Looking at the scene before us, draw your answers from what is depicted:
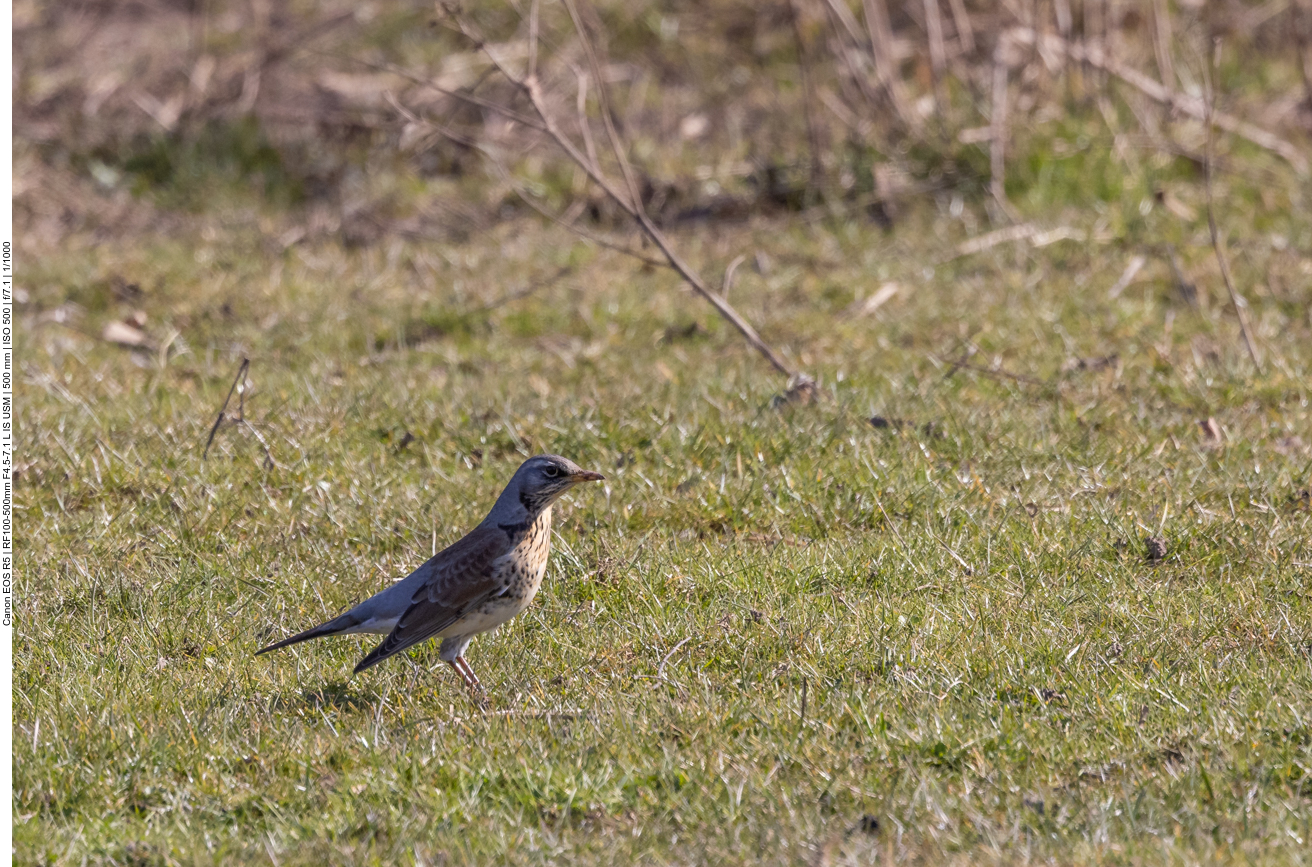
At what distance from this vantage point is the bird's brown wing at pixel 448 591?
5.22 m

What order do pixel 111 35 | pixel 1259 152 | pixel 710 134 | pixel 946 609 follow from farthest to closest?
pixel 111 35 < pixel 710 134 < pixel 1259 152 < pixel 946 609

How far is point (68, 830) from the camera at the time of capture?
4.39 m

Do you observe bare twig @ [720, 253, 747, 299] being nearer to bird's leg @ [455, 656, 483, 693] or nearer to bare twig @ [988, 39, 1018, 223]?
bare twig @ [988, 39, 1018, 223]

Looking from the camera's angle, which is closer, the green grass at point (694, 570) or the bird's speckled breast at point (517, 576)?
the green grass at point (694, 570)

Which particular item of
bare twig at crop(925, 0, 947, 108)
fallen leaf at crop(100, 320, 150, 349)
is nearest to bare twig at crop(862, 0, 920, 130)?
bare twig at crop(925, 0, 947, 108)

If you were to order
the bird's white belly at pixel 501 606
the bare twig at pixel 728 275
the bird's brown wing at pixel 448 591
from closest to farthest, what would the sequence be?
the bird's brown wing at pixel 448 591, the bird's white belly at pixel 501 606, the bare twig at pixel 728 275

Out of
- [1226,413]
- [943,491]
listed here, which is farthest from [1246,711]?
[1226,413]

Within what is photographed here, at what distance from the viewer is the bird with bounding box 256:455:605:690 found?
5.27m

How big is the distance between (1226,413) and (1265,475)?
1062 millimetres

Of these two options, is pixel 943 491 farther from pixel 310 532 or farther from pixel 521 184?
pixel 521 184

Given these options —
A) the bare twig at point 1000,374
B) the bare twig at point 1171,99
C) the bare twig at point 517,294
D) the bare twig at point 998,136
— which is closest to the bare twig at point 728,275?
the bare twig at point 517,294

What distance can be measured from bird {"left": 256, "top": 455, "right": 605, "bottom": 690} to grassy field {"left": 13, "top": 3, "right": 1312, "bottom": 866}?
184mm

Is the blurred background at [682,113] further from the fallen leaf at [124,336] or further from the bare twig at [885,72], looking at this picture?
the fallen leaf at [124,336]

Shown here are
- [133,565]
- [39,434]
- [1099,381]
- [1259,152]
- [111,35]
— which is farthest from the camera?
[111,35]
